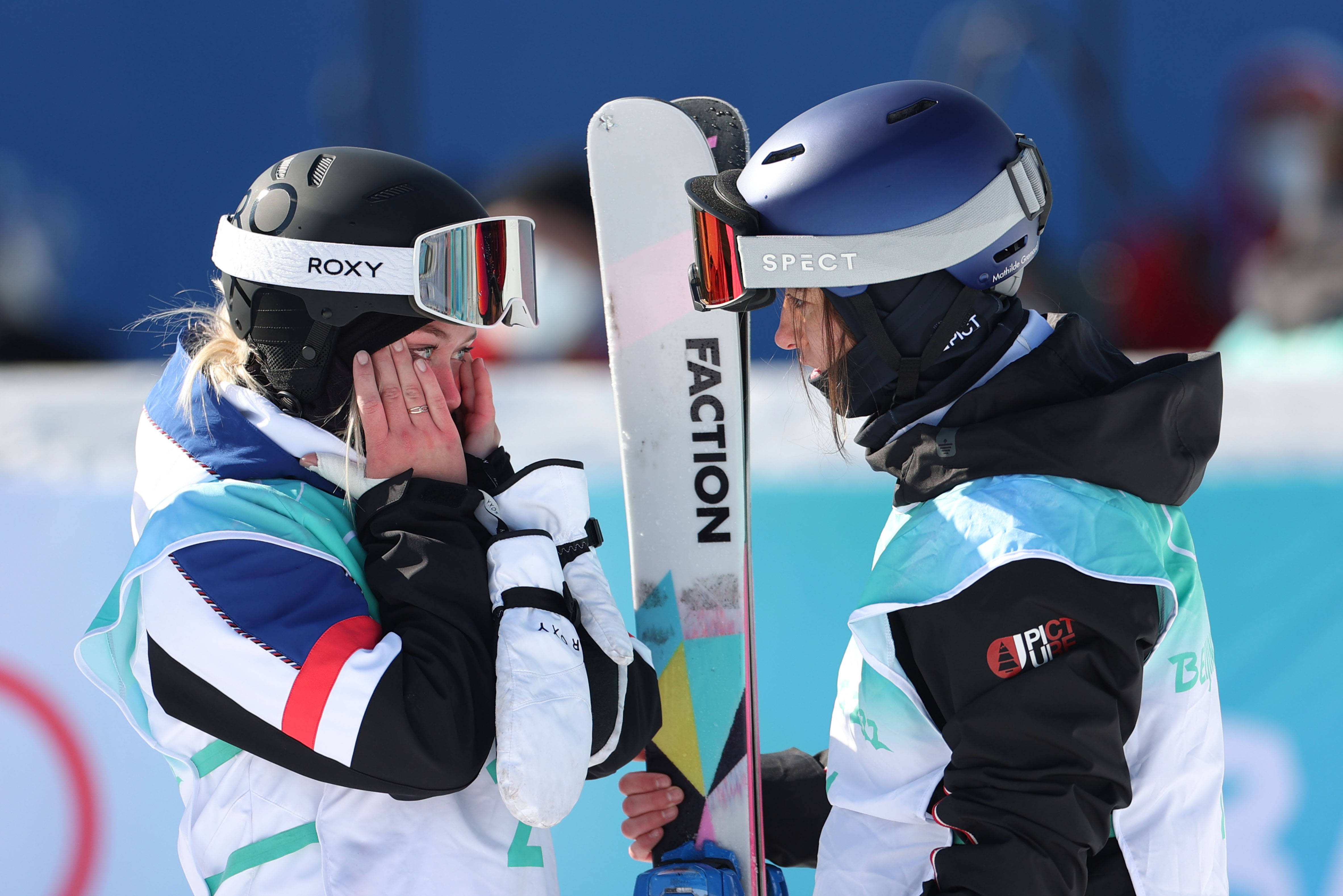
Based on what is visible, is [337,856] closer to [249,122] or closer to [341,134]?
[341,134]

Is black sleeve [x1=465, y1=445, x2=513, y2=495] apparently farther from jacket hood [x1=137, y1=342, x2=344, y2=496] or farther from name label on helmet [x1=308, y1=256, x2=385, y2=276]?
name label on helmet [x1=308, y1=256, x2=385, y2=276]

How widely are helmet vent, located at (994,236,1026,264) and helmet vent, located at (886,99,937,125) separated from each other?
0.72 feet

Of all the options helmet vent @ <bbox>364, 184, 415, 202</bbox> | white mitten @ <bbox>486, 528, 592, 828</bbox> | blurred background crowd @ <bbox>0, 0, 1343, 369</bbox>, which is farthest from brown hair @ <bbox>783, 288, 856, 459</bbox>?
blurred background crowd @ <bbox>0, 0, 1343, 369</bbox>

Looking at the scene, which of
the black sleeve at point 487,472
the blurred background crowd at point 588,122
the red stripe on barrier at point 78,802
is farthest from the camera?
the blurred background crowd at point 588,122

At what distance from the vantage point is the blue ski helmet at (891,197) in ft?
5.01

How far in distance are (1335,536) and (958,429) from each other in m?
1.96

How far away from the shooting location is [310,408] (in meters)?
1.67

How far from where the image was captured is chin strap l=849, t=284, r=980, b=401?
1.55 meters

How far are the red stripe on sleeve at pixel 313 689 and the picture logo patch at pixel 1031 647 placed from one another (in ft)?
2.51

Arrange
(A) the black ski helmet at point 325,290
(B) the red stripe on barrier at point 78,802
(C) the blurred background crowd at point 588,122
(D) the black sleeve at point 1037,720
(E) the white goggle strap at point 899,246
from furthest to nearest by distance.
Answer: (C) the blurred background crowd at point 588,122
(B) the red stripe on barrier at point 78,802
(A) the black ski helmet at point 325,290
(E) the white goggle strap at point 899,246
(D) the black sleeve at point 1037,720

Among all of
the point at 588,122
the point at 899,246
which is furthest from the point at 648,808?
the point at 588,122

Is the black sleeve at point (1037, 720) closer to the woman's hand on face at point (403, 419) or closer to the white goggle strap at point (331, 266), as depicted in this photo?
the woman's hand on face at point (403, 419)

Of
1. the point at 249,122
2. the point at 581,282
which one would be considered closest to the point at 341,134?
the point at 249,122

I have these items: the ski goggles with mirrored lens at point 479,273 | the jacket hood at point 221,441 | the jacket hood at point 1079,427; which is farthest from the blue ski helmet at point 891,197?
the jacket hood at point 221,441
